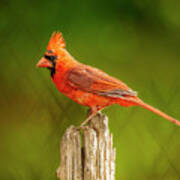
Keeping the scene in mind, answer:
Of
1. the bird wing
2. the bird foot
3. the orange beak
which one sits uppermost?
the orange beak

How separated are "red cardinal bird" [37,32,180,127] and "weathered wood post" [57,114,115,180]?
12cm

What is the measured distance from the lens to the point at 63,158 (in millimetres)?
2006

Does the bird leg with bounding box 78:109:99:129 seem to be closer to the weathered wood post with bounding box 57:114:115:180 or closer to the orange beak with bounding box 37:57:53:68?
the weathered wood post with bounding box 57:114:115:180

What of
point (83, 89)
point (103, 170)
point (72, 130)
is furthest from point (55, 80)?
point (103, 170)

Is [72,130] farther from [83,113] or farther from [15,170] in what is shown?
[15,170]

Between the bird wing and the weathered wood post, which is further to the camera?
the bird wing

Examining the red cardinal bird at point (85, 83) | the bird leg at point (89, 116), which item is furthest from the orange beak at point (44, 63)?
the bird leg at point (89, 116)

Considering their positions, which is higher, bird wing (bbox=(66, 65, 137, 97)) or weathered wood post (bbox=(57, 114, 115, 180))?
bird wing (bbox=(66, 65, 137, 97))

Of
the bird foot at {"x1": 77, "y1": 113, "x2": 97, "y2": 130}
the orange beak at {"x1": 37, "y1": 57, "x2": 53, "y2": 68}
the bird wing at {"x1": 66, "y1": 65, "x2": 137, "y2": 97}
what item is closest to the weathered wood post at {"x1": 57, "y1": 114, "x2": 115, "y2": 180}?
the bird foot at {"x1": 77, "y1": 113, "x2": 97, "y2": 130}

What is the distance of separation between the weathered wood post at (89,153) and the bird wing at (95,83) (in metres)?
0.13

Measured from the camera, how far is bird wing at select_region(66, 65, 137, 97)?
2080mm

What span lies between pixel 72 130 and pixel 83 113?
2.56 feet

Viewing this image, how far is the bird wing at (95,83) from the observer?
208 cm

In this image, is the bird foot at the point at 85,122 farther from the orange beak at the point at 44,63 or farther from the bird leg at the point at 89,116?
the orange beak at the point at 44,63
